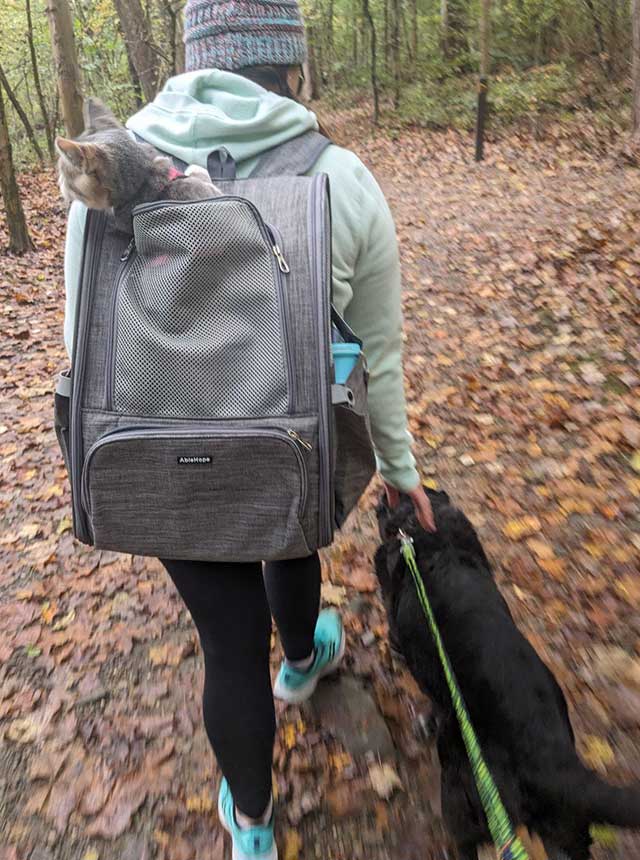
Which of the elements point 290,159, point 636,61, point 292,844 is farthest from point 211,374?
point 636,61

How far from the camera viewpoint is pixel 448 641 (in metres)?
1.98

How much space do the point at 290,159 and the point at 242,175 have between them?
12cm

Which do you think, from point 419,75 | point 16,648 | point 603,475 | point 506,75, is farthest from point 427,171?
point 16,648

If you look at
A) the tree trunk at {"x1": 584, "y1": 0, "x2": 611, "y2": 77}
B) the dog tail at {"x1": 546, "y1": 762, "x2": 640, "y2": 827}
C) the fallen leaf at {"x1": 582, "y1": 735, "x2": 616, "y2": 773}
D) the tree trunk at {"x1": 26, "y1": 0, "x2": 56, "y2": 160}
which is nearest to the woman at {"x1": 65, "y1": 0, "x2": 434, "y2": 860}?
the dog tail at {"x1": 546, "y1": 762, "x2": 640, "y2": 827}

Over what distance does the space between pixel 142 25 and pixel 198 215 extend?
1605 cm

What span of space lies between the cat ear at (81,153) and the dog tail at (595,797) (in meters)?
1.76

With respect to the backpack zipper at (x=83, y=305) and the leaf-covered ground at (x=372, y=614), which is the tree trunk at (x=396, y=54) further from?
the backpack zipper at (x=83, y=305)

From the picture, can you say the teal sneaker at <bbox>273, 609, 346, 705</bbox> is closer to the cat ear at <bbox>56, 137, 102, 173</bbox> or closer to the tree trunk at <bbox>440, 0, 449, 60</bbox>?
the cat ear at <bbox>56, 137, 102, 173</bbox>

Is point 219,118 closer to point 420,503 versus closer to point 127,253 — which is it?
point 127,253

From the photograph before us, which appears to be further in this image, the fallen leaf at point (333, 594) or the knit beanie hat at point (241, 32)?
the fallen leaf at point (333, 594)

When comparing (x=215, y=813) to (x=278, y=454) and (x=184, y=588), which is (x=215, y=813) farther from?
(x=278, y=454)

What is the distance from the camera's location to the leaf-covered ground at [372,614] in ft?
7.34

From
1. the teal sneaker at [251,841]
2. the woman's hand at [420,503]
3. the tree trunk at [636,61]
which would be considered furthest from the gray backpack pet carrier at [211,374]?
the tree trunk at [636,61]

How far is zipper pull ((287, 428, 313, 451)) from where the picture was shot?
128 centimetres
